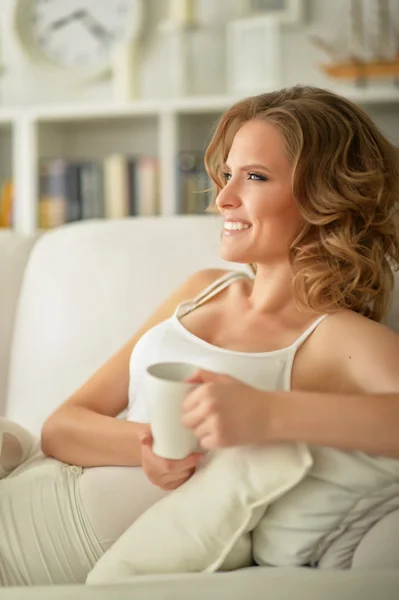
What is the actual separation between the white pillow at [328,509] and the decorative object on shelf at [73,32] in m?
2.23

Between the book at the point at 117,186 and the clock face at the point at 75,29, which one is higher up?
the clock face at the point at 75,29

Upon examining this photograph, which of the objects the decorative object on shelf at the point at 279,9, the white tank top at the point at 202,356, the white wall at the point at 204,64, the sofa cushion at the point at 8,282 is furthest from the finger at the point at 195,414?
the decorative object on shelf at the point at 279,9

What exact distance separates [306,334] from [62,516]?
0.43m

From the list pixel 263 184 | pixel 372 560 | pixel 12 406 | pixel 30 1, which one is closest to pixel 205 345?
pixel 263 184

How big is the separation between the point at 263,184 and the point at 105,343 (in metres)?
0.56

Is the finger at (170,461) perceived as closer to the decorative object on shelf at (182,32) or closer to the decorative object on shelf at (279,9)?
the decorative object on shelf at (182,32)

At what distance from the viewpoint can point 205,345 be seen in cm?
112

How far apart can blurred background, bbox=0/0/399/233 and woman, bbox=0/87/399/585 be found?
144cm

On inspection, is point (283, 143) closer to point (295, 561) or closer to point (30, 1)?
point (295, 561)

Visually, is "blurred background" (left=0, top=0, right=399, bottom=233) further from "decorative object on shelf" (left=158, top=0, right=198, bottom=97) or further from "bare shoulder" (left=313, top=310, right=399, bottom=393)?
"bare shoulder" (left=313, top=310, right=399, bottom=393)

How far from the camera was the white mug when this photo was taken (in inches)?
30.8

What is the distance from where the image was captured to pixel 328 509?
3.10 feet

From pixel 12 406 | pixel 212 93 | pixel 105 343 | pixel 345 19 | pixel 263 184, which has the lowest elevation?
pixel 12 406

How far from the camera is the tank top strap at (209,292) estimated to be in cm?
124
